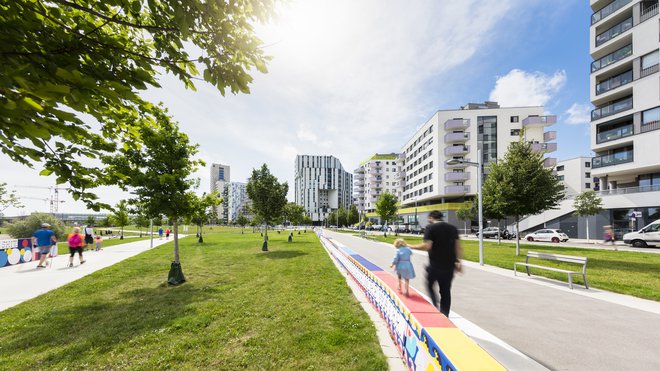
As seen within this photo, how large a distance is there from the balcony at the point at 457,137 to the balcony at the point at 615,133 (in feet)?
62.5

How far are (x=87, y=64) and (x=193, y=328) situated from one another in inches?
180

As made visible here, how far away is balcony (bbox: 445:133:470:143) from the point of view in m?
47.9

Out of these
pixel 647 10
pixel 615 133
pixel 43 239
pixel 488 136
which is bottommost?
pixel 43 239

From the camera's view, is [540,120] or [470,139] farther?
[470,139]

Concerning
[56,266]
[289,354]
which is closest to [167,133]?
[289,354]

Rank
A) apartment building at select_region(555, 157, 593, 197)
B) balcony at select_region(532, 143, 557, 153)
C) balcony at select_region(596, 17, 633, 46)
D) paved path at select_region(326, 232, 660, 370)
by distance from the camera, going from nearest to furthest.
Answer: paved path at select_region(326, 232, 660, 370) → balcony at select_region(596, 17, 633, 46) → balcony at select_region(532, 143, 557, 153) → apartment building at select_region(555, 157, 593, 197)

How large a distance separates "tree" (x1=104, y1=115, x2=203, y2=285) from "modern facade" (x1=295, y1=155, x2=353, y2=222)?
137147 millimetres

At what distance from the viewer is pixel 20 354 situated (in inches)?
157

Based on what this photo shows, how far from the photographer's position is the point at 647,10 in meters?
26.0

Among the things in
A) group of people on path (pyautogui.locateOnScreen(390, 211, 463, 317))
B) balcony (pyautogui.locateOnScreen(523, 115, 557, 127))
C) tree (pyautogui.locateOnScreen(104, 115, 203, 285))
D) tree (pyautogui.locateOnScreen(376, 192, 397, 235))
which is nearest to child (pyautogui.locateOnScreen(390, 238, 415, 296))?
group of people on path (pyautogui.locateOnScreen(390, 211, 463, 317))

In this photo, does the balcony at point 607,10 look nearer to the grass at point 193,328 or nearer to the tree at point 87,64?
the grass at point 193,328

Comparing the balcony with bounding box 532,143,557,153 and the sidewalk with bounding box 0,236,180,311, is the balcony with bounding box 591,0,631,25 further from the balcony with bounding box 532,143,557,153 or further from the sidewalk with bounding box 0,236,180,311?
the sidewalk with bounding box 0,236,180,311

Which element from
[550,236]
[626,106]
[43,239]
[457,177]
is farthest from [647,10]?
[43,239]

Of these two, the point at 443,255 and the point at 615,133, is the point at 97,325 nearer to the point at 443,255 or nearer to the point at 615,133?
the point at 443,255
